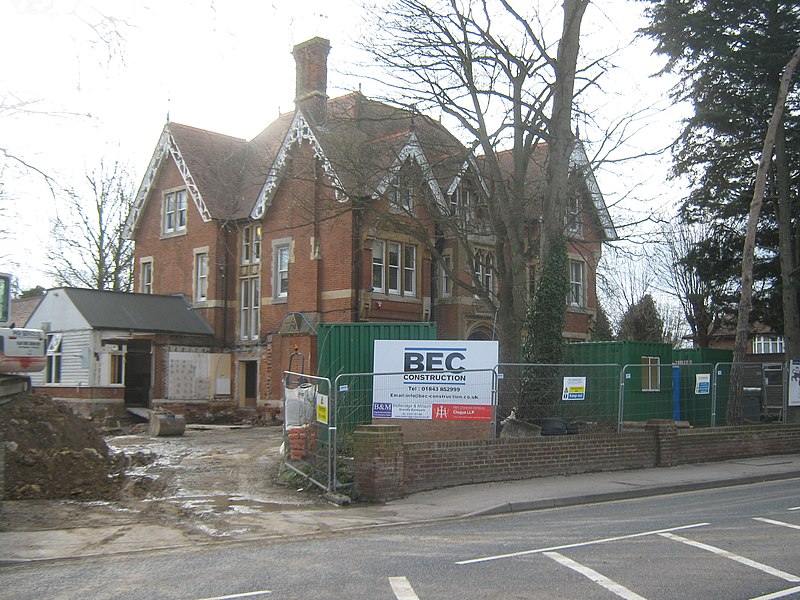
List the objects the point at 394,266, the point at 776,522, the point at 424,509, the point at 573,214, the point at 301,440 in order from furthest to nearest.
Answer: the point at 394,266 → the point at 573,214 → the point at 301,440 → the point at 424,509 → the point at 776,522

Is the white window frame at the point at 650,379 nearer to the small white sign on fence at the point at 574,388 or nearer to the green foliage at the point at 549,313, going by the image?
the green foliage at the point at 549,313

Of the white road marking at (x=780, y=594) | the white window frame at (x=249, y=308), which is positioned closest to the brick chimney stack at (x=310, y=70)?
the white window frame at (x=249, y=308)

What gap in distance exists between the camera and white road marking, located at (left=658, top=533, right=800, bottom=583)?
286 inches

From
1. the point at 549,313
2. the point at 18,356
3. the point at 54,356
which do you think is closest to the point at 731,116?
the point at 549,313

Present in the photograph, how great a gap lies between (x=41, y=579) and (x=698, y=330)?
39.6 meters

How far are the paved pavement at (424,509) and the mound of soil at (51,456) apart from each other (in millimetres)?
2740

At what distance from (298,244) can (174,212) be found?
8.06 meters

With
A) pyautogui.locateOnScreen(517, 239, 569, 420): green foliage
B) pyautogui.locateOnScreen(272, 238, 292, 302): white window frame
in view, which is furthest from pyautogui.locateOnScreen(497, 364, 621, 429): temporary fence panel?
pyautogui.locateOnScreen(272, 238, 292, 302): white window frame

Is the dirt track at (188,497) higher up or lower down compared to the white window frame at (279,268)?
lower down

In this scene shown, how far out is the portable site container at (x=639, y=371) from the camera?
2136 cm

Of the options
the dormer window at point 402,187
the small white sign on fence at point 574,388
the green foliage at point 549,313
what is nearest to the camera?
the small white sign on fence at point 574,388

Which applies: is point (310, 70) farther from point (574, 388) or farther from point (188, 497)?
point (188, 497)

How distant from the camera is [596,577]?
7.27m

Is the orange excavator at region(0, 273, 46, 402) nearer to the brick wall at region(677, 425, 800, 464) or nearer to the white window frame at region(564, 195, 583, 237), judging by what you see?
the white window frame at region(564, 195, 583, 237)
